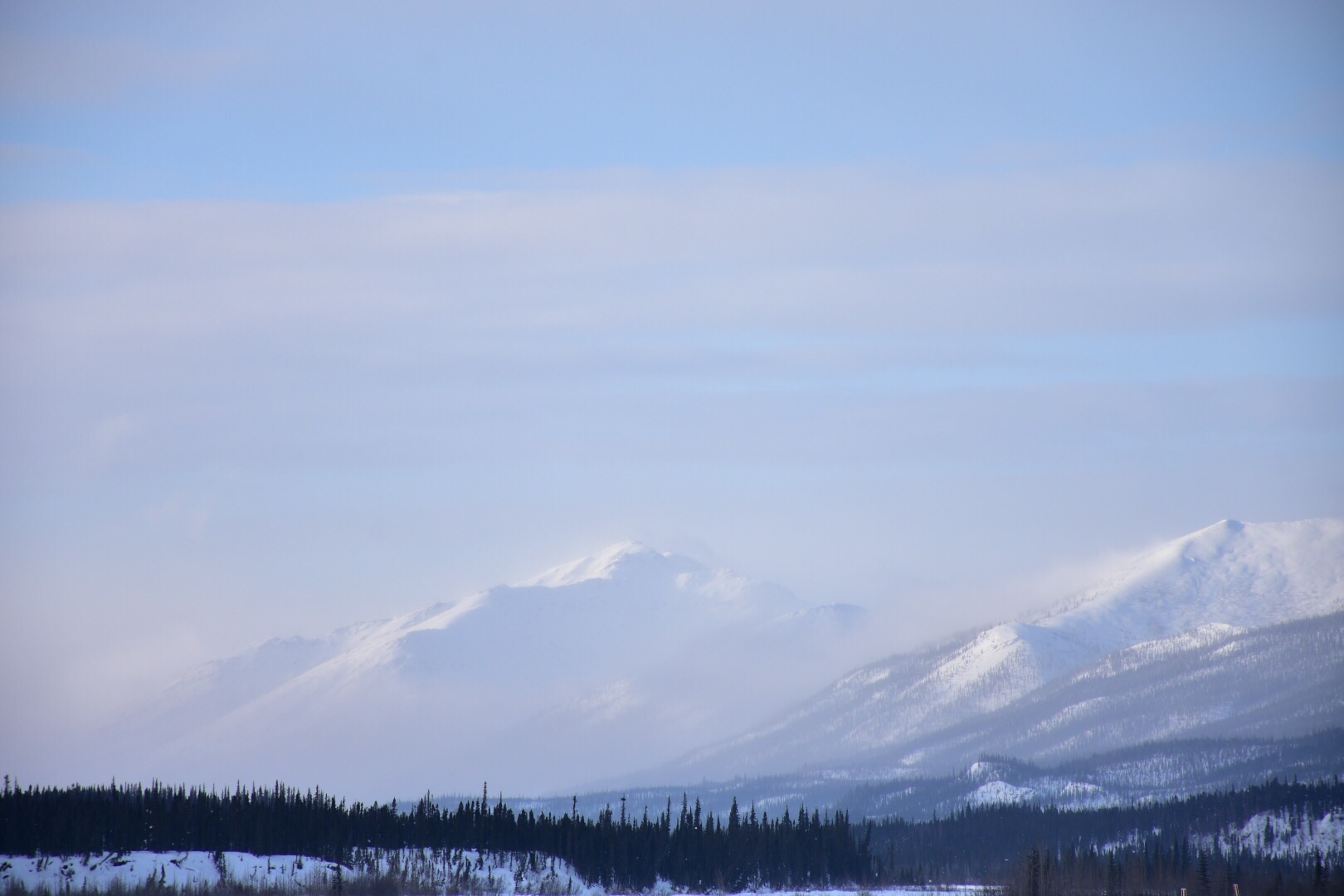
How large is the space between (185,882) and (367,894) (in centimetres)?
1974

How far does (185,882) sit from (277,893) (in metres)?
9.82

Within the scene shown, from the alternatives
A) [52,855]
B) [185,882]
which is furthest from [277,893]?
[52,855]

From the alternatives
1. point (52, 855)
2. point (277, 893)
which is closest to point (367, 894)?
point (277, 893)

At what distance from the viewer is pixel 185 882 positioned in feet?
634

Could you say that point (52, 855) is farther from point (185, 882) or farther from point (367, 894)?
point (367, 894)

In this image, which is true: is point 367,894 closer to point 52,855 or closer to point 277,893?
point 277,893

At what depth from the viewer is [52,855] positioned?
7648 inches

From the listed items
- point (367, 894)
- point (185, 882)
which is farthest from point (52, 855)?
point (367, 894)

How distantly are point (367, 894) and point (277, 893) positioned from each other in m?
10.6

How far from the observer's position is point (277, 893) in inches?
7638

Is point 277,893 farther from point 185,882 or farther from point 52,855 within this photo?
point 52,855

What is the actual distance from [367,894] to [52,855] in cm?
3386
